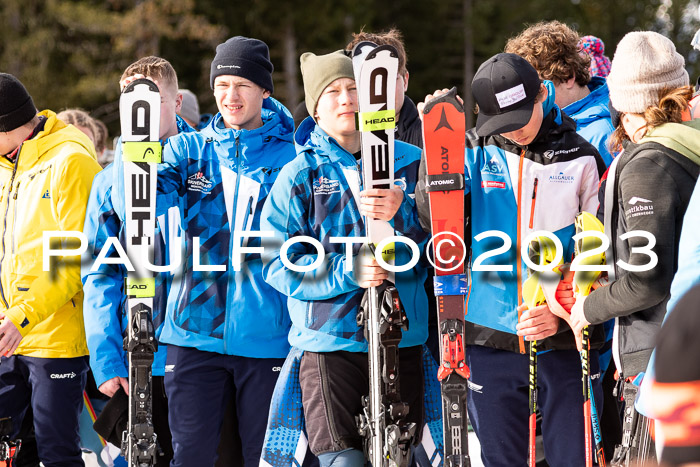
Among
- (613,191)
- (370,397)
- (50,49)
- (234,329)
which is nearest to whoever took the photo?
(613,191)

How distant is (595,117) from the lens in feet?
13.9

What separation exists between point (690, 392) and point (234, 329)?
262 centimetres

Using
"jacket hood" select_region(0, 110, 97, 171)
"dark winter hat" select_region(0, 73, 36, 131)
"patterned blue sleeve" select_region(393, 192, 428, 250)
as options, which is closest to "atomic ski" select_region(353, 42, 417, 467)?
"patterned blue sleeve" select_region(393, 192, 428, 250)

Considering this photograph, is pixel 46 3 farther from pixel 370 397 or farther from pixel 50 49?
pixel 370 397

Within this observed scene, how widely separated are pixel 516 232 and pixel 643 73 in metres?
0.75

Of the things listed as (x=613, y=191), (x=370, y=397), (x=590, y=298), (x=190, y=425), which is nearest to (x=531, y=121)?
(x=613, y=191)

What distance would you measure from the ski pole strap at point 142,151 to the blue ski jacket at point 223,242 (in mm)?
103

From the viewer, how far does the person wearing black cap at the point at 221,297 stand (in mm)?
3666

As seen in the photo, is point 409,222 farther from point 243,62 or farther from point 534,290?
point 243,62

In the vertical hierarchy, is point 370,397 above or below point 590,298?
below

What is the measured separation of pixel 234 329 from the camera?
366cm

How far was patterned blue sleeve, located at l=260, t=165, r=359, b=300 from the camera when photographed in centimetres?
326

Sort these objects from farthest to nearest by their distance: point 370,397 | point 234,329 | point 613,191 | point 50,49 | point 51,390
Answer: point 50,49
point 51,390
point 234,329
point 370,397
point 613,191

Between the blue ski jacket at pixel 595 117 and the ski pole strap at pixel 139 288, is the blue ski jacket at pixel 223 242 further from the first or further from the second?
the blue ski jacket at pixel 595 117
